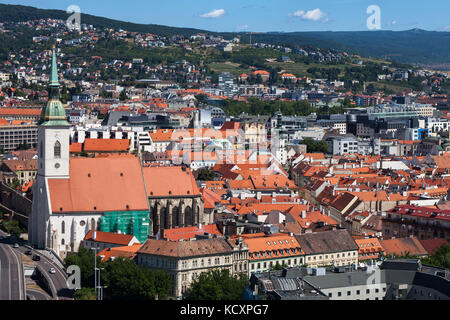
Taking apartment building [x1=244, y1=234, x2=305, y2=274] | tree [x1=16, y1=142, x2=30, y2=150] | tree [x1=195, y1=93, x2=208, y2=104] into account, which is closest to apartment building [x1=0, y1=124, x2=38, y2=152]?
tree [x1=16, y1=142, x2=30, y2=150]

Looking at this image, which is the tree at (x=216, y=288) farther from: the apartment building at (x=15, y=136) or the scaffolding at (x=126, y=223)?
the apartment building at (x=15, y=136)

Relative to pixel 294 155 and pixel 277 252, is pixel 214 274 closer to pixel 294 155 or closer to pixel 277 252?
pixel 277 252

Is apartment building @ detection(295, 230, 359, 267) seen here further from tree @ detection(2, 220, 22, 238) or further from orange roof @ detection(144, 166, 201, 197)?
tree @ detection(2, 220, 22, 238)

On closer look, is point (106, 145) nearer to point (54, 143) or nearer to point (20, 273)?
point (54, 143)

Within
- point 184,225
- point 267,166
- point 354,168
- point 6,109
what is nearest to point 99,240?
point 184,225

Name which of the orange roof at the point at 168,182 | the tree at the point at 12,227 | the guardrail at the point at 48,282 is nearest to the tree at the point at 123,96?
the tree at the point at 12,227

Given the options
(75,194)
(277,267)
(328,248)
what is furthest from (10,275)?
(328,248)
